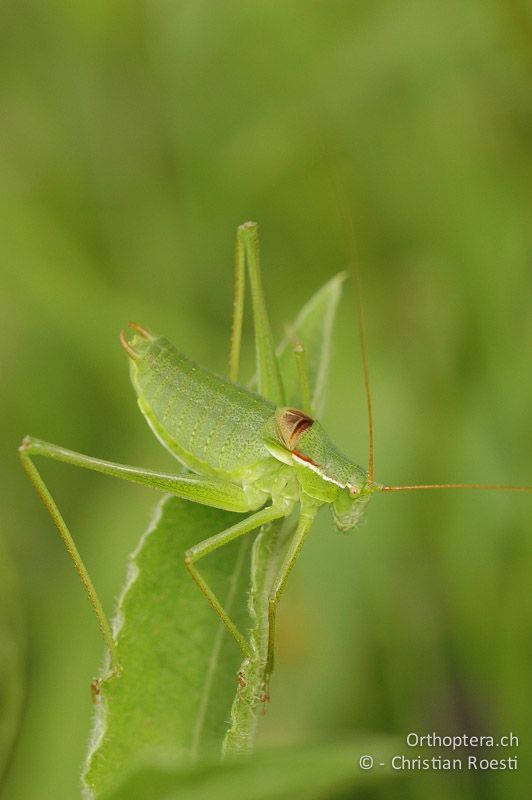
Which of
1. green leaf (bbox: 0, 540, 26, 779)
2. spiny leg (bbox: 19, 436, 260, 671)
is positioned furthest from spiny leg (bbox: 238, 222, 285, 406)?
green leaf (bbox: 0, 540, 26, 779)

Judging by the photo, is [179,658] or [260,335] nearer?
[179,658]

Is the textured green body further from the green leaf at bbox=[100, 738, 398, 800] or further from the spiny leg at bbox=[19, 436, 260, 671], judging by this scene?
the green leaf at bbox=[100, 738, 398, 800]

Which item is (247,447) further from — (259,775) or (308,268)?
(308,268)

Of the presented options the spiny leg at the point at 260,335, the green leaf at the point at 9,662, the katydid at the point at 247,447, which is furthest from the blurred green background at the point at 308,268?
the green leaf at the point at 9,662

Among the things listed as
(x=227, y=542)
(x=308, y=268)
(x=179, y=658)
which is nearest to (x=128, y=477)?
(x=227, y=542)

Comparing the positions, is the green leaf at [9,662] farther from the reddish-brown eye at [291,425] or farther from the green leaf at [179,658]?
the reddish-brown eye at [291,425]

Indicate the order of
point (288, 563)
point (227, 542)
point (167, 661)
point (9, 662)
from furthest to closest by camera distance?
point (288, 563)
point (227, 542)
point (167, 661)
point (9, 662)
